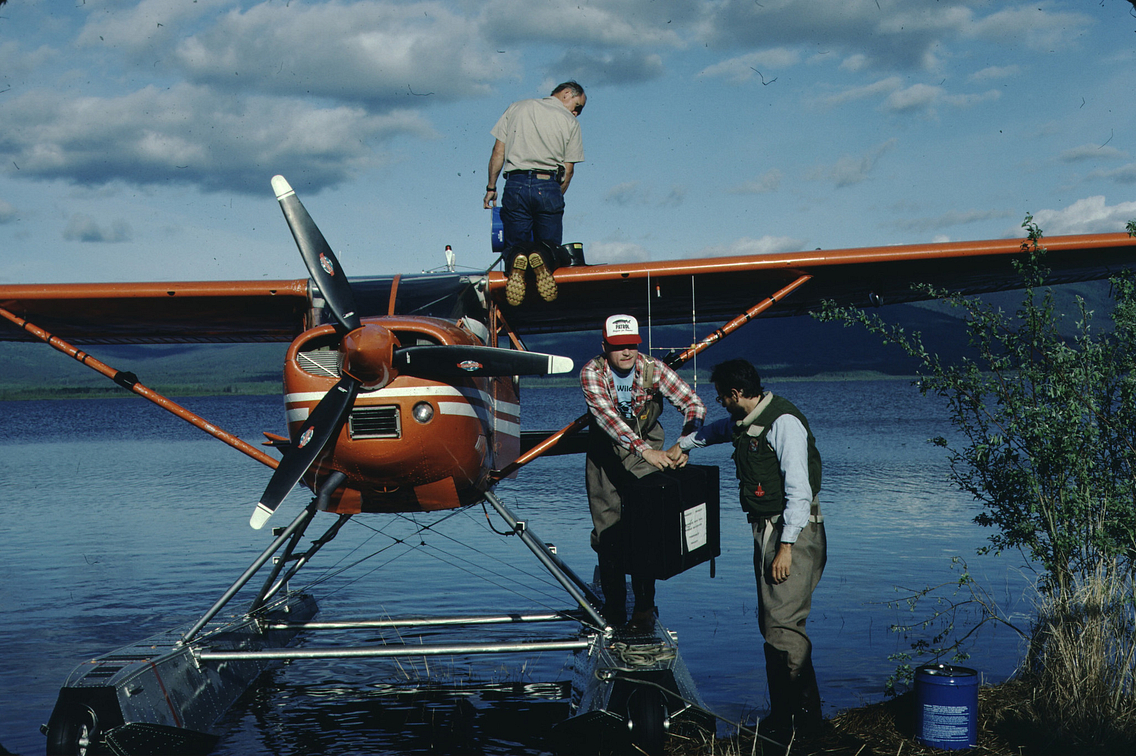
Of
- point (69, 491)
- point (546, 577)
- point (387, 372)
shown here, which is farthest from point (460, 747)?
point (69, 491)

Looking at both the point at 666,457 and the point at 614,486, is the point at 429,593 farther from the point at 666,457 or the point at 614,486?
the point at 666,457

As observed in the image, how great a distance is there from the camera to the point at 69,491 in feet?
64.3

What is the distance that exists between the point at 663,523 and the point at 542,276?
6.51 ft

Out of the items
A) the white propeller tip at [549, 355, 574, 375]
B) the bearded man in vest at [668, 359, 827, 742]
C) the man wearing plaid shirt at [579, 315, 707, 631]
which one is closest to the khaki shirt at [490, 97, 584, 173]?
the man wearing plaid shirt at [579, 315, 707, 631]

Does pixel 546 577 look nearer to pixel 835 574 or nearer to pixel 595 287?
pixel 835 574

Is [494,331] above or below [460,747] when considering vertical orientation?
above

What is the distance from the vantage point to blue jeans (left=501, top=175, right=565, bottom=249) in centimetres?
643

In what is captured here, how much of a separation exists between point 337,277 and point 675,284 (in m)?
3.13

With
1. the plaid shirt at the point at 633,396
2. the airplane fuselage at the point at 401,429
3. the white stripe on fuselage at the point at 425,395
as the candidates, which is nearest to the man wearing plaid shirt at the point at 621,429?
the plaid shirt at the point at 633,396

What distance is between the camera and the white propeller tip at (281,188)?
17.4ft

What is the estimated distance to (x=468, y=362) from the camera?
4949mm

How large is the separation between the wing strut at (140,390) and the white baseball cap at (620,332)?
224 centimetres

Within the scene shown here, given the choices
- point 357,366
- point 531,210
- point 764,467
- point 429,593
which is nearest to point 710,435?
point 764,467

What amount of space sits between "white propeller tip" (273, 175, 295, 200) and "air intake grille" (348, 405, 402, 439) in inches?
52.8
